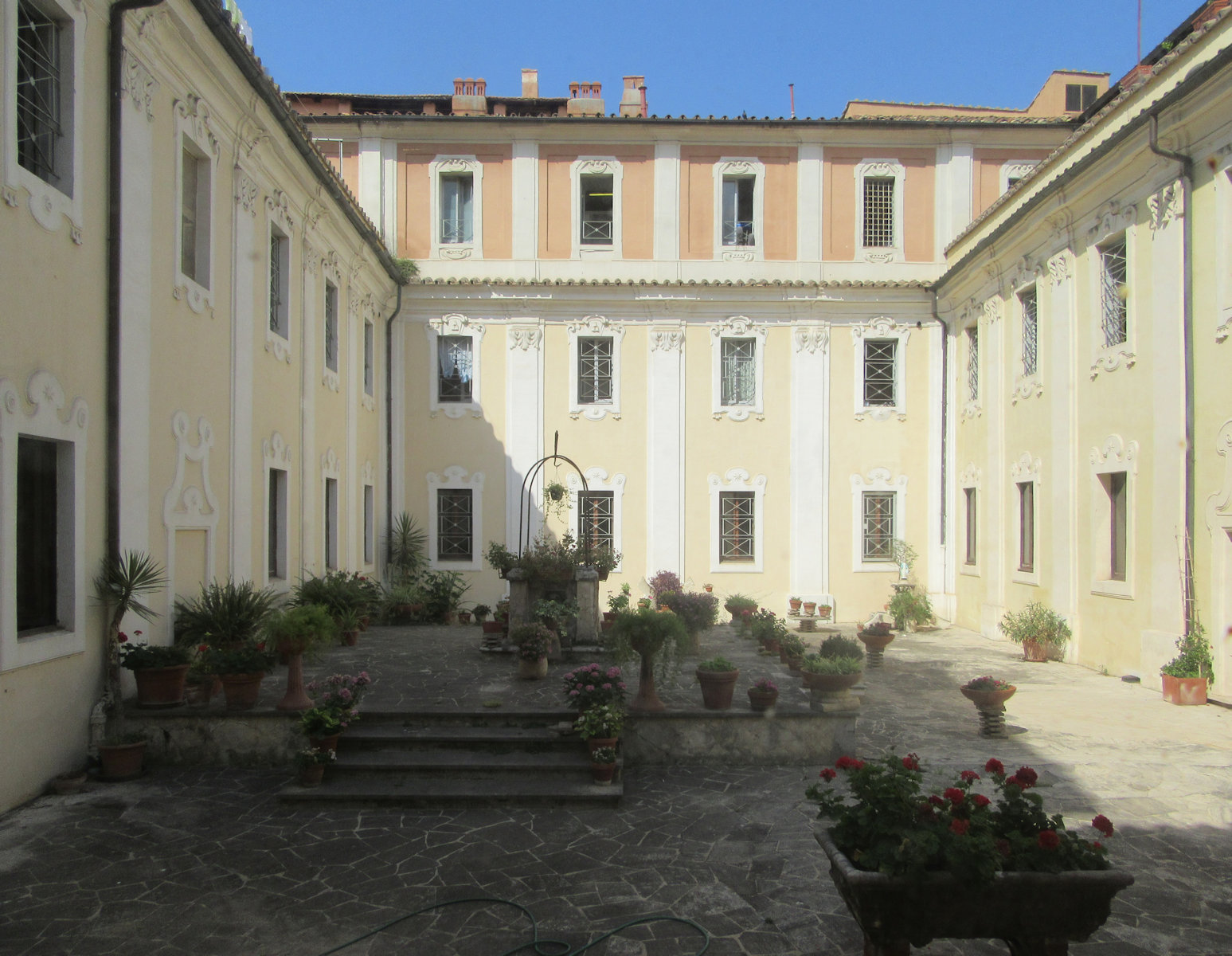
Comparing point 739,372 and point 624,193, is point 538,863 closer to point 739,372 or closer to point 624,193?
point 739,372

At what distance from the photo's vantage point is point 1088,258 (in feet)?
43.1

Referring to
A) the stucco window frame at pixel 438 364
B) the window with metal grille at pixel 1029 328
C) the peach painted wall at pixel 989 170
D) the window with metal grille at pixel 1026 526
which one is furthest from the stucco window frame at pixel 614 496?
the peach painted wall at pixel 989 170

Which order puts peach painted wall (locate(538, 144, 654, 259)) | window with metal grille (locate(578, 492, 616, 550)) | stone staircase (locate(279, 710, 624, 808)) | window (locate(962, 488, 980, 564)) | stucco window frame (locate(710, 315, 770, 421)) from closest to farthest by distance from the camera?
stone staircase (locate(279, 710, 624, 808)) < window (locate(962, 488, 980, 564)) < window with metal grille (locate(578, 492, 616, 550)) < stucco window frame (locate(710, 315, 770, 421)) < peach painted wall (locate(538, 144, 654, 259))

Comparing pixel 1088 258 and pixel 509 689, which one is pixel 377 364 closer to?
pixel 509 689

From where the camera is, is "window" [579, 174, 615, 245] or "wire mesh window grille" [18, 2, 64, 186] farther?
"window" [579, 174, 615, 245]

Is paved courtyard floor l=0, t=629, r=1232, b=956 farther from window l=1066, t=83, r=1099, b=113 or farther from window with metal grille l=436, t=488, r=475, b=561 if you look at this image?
window l=1066, t=83, r=1099, b=113

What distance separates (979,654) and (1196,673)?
434cm

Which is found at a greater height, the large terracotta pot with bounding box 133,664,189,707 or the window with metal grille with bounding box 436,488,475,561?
the window with metal grille with bounding box 436,488,475,561

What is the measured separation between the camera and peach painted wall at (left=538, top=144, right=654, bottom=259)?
61.9 feet

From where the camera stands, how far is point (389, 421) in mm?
18141

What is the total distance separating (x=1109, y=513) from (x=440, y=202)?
14.1 meters

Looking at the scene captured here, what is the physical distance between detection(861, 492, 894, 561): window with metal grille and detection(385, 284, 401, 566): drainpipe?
1000 centimetres

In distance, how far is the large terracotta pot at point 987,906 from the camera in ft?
11.8

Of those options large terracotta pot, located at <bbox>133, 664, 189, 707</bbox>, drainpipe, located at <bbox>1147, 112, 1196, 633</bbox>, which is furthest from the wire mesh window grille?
drainpipe, located at <bbox>1147, 112, 1196, 633</bbox>
